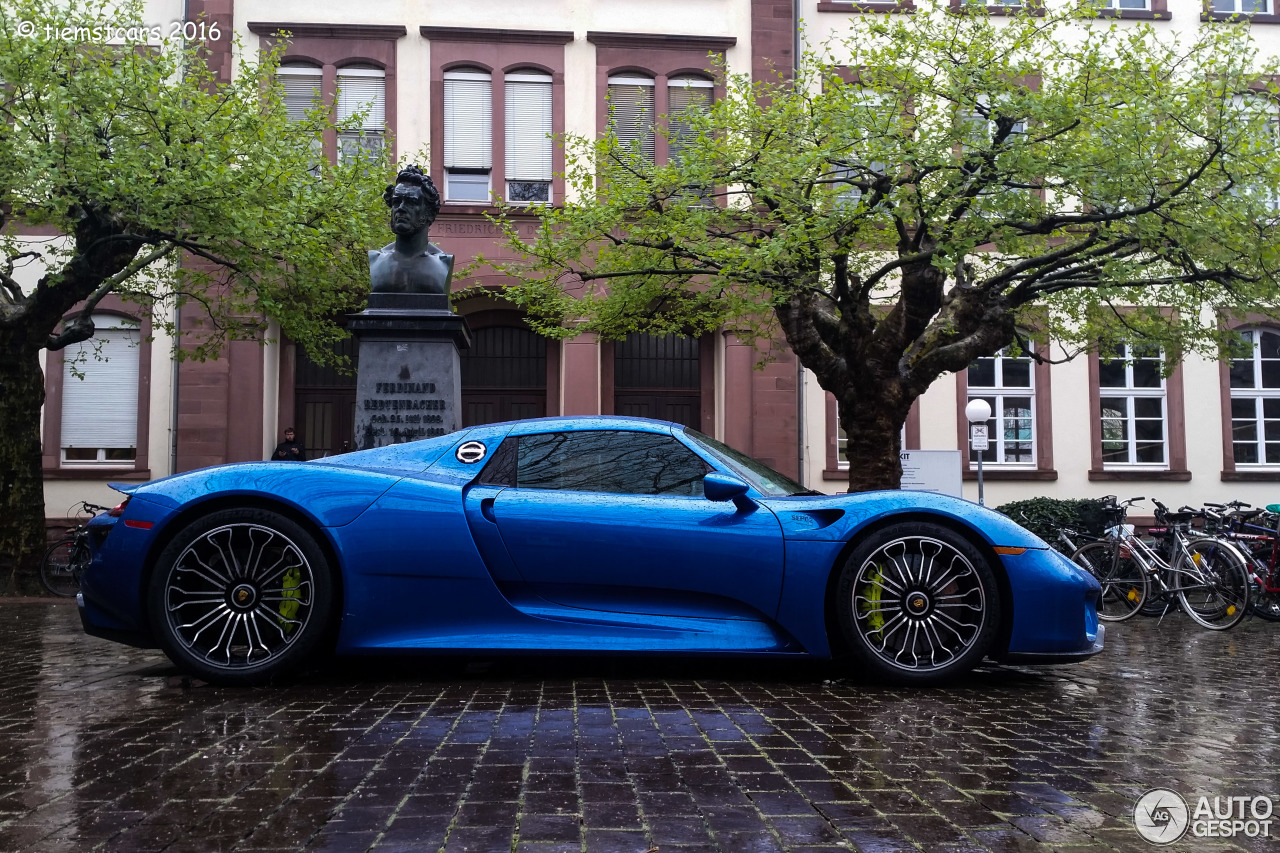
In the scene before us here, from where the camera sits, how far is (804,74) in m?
12.2

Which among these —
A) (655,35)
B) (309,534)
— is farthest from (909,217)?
(655,35)

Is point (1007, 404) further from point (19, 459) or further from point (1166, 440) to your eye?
point (19, 459)

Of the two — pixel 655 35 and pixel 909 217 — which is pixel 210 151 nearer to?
pixel 909 217

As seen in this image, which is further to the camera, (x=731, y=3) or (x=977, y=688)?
(x=731, y=3)

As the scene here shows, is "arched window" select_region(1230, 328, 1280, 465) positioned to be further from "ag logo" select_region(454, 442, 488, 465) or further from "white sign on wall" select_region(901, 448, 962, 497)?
"ag logo" select_region(454, 442, 488, 465)

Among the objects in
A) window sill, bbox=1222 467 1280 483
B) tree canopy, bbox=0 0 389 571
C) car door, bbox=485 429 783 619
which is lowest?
car door, bbox=485 429 783 619

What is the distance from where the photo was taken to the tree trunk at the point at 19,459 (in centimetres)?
1240

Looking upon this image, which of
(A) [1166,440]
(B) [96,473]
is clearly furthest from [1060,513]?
(B) [96,473]

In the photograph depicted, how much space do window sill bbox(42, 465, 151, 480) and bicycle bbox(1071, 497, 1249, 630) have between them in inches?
543

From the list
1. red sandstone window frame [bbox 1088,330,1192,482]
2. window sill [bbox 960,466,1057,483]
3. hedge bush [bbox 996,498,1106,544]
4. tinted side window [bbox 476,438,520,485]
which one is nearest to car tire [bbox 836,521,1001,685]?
tinted side window [bbox 476,438,520,485]

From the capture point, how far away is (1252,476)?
18031 mm

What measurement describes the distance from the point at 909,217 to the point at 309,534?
7.34 m

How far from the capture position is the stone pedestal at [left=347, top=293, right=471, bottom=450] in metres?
7.73

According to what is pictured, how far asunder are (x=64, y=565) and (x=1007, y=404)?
14.6 meters
